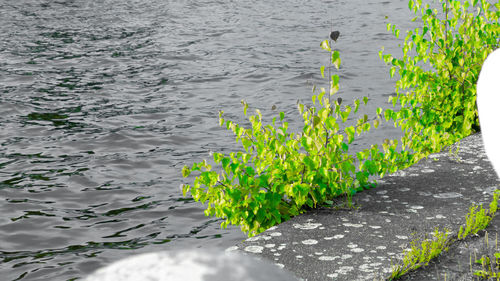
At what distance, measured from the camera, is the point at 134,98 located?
11.3m

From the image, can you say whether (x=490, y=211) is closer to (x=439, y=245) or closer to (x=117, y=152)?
(x=439, y=245)

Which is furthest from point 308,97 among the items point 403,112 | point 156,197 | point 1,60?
point 1,60

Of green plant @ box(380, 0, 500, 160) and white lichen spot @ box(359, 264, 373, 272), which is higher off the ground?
green plant @ box(380, 0, 500, 160)

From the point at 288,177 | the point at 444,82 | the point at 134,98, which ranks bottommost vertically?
the point at 134,98

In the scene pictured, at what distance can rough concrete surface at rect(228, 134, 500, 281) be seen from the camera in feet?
12.0

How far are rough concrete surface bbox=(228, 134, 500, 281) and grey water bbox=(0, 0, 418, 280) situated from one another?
109 centimetres

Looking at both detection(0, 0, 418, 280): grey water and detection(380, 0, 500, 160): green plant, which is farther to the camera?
detection(0, 0, 418, 280): grey water

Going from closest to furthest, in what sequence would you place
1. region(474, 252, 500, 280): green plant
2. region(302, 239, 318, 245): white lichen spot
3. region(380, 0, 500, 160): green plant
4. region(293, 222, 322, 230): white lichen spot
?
region(474, 252, 500, 280): green plant
region(302, 239, 318, 245): white lichen spot
region(293, 222, 322, 230): white lichen spot
region(380, 0, 500, 160): green plant

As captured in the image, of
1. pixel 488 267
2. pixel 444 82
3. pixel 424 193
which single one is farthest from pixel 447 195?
pixel 444 82

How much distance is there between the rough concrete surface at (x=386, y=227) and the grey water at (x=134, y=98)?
3.57 ft

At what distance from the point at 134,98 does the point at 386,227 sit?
7694 mm

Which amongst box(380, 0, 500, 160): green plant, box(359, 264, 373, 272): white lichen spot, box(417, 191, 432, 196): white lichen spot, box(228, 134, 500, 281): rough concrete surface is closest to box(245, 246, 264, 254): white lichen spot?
box(228, 134, 500, 281): rough concrete surface

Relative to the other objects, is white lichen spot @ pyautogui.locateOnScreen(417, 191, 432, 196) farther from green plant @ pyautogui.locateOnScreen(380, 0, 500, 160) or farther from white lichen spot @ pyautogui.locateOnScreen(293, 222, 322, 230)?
green plant @ pyautogui.locateOnScreen(380, 0, 500, 160)

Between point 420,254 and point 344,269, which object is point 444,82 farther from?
point 344,269
